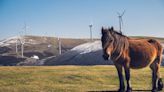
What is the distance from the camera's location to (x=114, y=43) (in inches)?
644

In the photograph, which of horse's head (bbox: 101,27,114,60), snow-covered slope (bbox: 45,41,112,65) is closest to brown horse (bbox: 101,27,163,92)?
horse's head (bbox: 101,27,114,60)

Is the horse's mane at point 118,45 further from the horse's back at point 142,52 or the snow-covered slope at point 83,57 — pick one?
the snow-covered slope at point 83,57

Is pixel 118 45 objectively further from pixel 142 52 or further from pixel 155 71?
pixel 155 71

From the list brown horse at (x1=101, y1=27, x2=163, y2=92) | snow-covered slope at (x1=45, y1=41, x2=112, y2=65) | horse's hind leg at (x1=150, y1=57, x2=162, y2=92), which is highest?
brown horse at (x1=101, y1=27, x2=163, y2=92)

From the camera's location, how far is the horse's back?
17.5 meters

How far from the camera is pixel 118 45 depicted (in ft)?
54.3

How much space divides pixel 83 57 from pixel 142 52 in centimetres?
8771

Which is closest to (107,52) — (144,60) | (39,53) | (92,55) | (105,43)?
(105,43)

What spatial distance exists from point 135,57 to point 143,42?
1237 mm

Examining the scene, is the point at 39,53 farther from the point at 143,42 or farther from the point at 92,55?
the point at 143,42

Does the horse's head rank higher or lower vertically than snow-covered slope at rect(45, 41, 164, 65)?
higher

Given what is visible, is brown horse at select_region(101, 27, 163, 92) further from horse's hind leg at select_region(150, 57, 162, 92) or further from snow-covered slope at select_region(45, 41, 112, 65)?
snow-covered slope at select_region(45, 41, 112, 65)

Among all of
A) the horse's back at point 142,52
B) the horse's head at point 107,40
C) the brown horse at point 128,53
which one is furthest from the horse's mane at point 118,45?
the horse's back at point 142,52

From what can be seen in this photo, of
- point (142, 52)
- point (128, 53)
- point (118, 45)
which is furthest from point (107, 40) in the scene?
point (142, 52)
